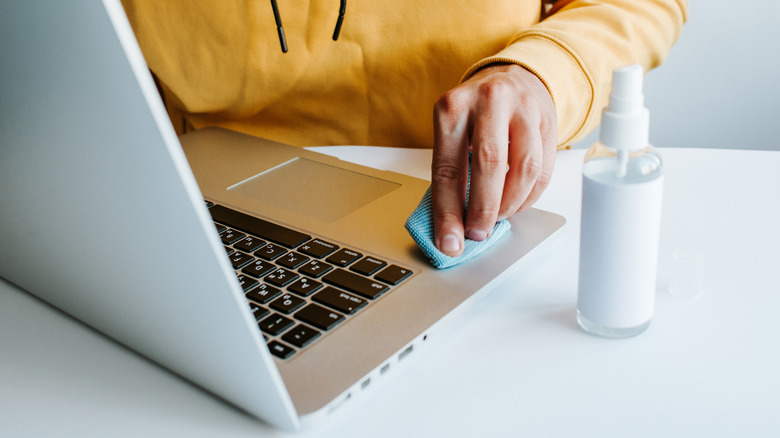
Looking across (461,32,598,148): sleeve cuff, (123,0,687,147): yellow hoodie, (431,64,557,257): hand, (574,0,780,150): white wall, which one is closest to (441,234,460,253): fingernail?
(431,64,557,257): hand

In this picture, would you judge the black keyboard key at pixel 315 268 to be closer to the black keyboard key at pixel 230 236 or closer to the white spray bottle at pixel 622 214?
the black keyboard key at pixel 230 236

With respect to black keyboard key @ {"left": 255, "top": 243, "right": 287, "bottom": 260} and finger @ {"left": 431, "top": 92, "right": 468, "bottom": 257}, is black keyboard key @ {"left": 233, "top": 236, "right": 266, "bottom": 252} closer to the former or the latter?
black keyboard key @ {"left": 255, "top": 243, "right": 287, "bottom": 260}

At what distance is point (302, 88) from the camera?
91 centimetres

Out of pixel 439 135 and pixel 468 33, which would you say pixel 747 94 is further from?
pixel 439 135

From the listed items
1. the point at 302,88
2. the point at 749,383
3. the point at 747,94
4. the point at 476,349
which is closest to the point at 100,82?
the point at 476,349

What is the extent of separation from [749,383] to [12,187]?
18.1 inches

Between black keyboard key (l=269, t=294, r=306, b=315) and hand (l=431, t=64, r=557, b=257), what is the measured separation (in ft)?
0.37

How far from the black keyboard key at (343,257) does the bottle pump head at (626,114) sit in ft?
0.69

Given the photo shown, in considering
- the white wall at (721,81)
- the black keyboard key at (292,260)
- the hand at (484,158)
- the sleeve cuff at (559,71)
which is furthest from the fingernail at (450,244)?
the white wall at (721,81)

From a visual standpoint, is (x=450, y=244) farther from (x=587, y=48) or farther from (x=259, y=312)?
(x=587, y=48)

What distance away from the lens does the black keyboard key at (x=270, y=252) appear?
515 mm

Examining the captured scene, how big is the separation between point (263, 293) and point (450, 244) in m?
0.14

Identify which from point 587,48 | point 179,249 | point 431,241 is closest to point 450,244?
point 431,241

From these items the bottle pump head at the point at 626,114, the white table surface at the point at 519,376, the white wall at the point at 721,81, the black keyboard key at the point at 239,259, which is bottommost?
the white wall at the point at 721,81
